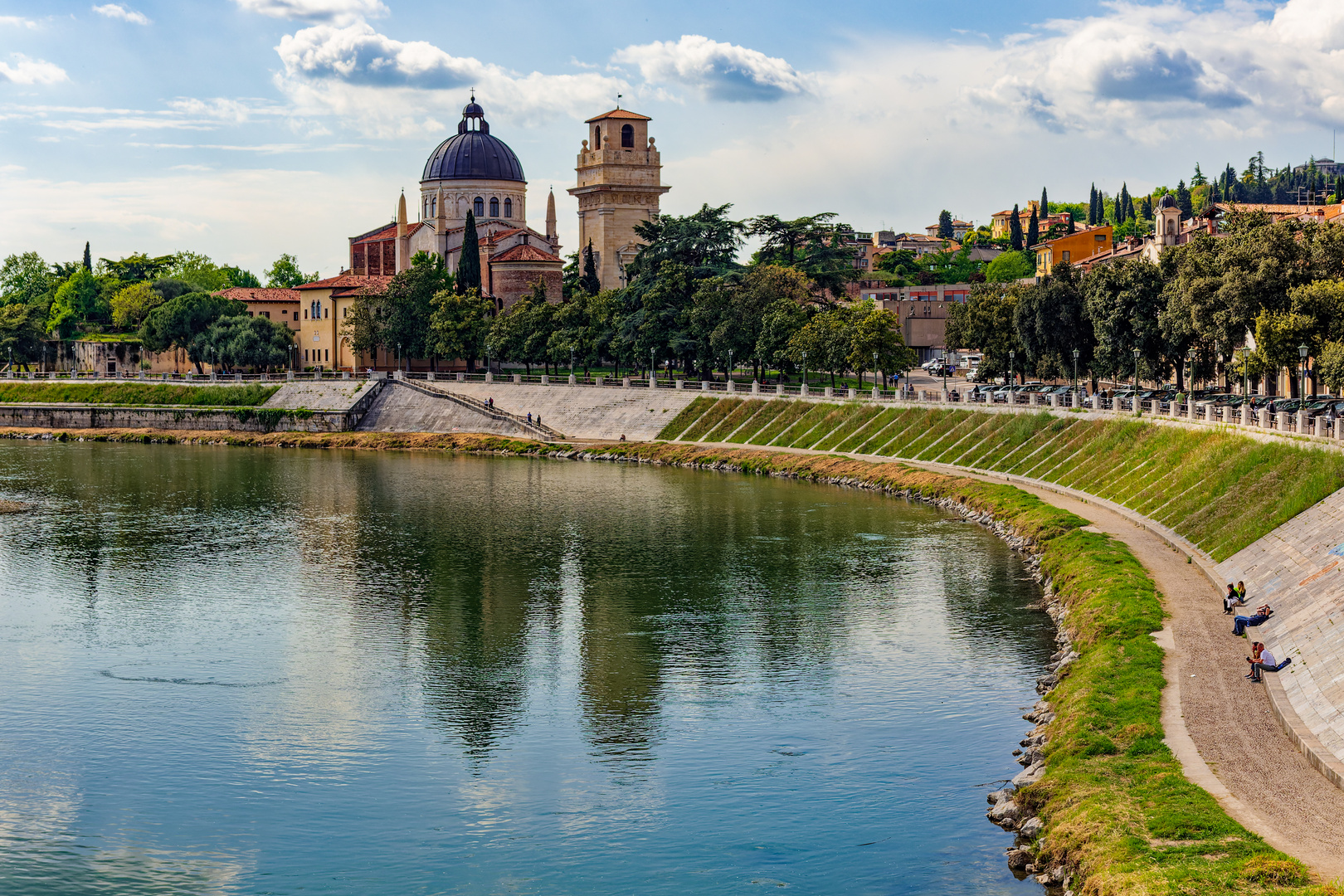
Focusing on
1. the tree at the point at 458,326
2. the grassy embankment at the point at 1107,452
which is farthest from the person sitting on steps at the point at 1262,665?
the tree at the point at 458,326

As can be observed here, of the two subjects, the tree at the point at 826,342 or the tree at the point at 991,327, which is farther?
the tree at the point at 826,342

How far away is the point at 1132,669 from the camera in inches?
1204

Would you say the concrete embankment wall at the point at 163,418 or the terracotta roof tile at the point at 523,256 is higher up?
the terracotta roof tile at the point at 523,256

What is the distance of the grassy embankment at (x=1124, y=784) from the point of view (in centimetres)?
2059

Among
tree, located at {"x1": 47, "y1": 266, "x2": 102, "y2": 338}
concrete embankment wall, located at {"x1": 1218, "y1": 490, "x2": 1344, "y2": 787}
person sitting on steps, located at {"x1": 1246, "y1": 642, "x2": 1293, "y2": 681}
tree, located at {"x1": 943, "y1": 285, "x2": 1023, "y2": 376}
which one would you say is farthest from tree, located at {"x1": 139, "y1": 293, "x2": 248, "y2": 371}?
person sitting on steps, located at {"x1": 1246, "y1": 642, "x2": 1293, "y2": 681}

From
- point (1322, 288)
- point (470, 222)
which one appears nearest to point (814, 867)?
point (1322, 288)

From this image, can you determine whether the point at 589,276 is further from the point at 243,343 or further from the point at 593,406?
the point at 593,406

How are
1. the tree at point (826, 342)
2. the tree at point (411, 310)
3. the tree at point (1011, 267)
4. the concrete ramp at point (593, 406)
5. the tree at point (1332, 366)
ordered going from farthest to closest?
the tree at point (1011, 267)
the tree at point (411, 310)
the concrete ramp at point (593, 406)
the tree at point (826, 342)
the tree at point (1332, 366)

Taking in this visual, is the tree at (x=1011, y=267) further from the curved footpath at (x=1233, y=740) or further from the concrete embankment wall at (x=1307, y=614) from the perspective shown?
the curved footpath at (x=1233, y=740)

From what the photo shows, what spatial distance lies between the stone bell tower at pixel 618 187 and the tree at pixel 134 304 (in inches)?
1876

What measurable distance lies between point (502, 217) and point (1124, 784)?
13387 cm

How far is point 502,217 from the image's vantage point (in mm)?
152000

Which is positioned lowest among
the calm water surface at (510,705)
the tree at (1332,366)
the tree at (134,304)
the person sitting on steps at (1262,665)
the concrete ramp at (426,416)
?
the calm water surface at (510,705)

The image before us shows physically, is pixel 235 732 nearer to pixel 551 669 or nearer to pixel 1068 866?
pixel 551 669
